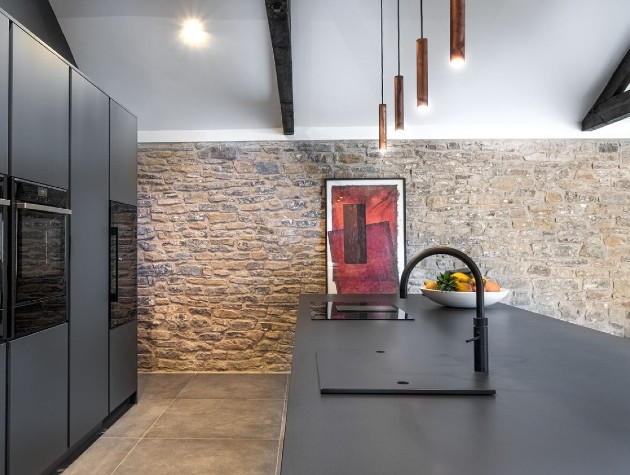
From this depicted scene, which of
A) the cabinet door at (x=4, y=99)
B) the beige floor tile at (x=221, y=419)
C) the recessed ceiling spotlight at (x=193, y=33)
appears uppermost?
the recessed ceiling spotlight at (x=193, y=33)

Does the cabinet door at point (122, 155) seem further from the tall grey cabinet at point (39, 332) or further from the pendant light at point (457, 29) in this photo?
the pendant light at point (457, 29)

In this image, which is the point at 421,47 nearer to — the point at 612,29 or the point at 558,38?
the point at 558,38

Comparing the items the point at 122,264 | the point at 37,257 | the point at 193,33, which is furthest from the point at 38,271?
the point at 193,33

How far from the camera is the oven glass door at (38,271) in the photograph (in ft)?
7.17

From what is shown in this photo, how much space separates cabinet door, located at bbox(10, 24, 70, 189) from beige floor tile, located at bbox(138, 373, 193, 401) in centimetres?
216

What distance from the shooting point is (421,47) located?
6.79ft

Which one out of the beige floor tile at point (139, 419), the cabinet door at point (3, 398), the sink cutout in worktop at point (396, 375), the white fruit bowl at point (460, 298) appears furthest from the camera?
the beige floor tile at point (139, 419)

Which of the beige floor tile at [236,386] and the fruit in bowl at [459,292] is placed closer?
the fruit in bowl at [459,292]

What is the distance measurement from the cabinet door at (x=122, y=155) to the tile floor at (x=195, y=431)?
1663mm

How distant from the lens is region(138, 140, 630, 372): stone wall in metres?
4.71

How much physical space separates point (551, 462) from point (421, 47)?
1818 millimetres

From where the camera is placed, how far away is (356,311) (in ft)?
8.28

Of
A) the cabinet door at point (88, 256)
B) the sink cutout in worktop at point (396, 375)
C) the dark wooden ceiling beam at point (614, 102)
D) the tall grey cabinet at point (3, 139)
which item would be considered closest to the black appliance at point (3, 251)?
the tall grey cabinet at point (3, 139)

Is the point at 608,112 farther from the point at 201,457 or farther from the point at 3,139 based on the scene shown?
the point at 3,139
